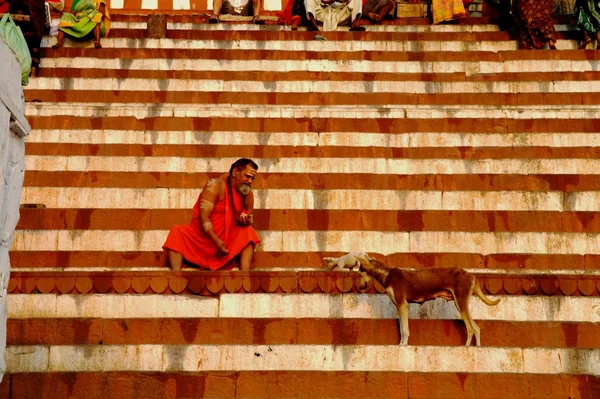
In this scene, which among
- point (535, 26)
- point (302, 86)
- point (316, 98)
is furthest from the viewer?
point (535, 26)

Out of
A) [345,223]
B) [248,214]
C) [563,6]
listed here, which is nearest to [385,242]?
[345,223]

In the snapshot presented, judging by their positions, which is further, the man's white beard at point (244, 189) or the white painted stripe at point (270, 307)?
the man's white beard at point (244, 189)

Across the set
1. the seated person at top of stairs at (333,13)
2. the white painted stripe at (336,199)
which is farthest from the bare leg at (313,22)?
the white painted stripe at (336,199)

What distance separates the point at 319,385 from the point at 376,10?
32.4ft

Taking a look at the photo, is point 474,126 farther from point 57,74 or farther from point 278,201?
point 57,74

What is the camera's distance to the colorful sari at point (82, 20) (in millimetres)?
16031

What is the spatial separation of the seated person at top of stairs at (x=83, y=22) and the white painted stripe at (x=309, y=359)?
793 centimetres

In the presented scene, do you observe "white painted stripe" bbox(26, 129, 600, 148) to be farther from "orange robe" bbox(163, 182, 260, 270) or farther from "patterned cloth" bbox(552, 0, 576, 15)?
"patterned cloth" bbox(552, 0, 576, 15)

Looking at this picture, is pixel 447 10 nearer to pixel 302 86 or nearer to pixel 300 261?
pixel 302 86

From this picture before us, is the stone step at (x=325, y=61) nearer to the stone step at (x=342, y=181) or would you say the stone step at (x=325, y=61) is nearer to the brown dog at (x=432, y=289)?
the stone step at (x=342, y=181)

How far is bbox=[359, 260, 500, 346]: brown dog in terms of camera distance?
891 cm

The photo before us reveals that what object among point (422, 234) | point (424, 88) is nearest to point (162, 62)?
point (424, 88)

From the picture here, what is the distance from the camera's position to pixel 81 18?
16.1 meters

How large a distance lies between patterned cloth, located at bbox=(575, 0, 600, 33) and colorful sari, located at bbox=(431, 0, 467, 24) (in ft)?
5.62
